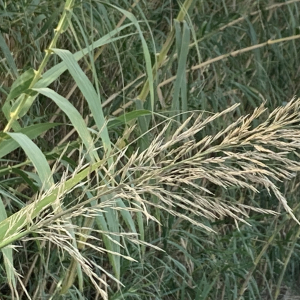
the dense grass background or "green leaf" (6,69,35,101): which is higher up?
"green leaf" (6,69,35,101)

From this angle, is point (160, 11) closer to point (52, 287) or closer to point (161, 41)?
point (161, 41)

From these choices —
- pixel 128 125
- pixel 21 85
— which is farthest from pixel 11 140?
pixel 128 125

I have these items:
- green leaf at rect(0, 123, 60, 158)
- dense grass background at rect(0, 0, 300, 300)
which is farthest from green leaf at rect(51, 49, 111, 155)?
green leaf at rect(0, 123, 60, 158)

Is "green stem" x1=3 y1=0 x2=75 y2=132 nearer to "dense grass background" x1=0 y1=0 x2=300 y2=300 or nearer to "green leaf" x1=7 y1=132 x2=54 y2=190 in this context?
"dense grass background" x1=0 y1=0 x2=300 y2=300

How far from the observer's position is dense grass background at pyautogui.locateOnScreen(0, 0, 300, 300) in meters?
0.63

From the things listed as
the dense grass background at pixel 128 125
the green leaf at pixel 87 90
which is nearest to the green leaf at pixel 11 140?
the dense grass background at pixel 128 125

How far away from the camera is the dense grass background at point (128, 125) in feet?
2.05

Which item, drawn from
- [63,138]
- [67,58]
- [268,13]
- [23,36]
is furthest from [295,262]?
[67,58]

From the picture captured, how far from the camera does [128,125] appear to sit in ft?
3.10

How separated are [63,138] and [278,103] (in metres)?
0.79

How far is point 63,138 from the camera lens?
128cm

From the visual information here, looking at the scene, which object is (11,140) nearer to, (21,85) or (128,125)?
(21,85)

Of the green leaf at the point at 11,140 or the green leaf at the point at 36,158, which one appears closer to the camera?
the green leaf at the point at 36,158

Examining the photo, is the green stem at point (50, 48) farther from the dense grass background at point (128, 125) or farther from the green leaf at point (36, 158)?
the green leaf at point (36, 158)
